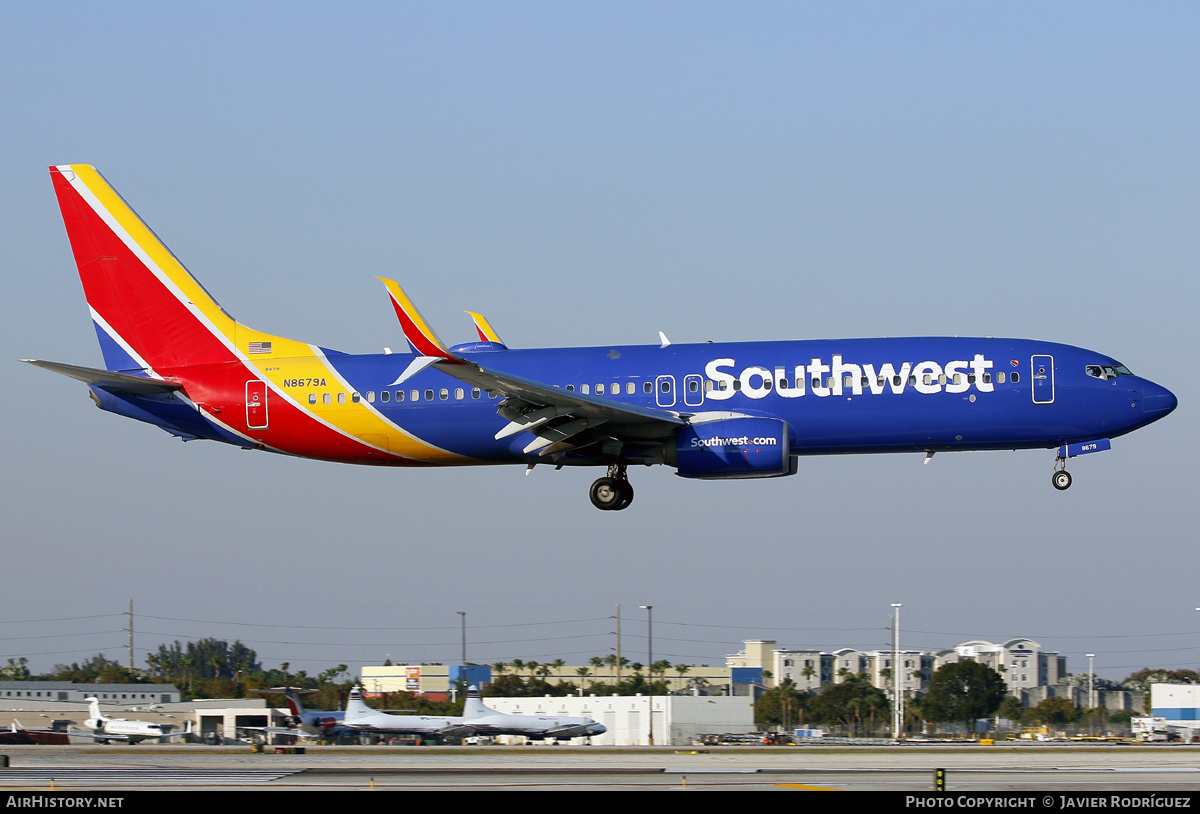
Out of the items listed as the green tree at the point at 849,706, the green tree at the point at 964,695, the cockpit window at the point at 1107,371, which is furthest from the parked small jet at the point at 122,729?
the green tree at the point at 964,695

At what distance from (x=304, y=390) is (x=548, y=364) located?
26.9 feet

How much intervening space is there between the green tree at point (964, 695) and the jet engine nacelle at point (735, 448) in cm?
7000

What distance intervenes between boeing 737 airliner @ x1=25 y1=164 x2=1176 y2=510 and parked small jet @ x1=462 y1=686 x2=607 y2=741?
23410mm

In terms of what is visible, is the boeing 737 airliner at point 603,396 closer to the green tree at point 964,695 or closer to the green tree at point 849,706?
the green tree at point 964,695

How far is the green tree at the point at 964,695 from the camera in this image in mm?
105188

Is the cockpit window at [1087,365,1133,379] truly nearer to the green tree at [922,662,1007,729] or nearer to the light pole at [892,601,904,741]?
the light pole at [892,601,904,741]

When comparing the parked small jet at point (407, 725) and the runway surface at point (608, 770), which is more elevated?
the runway surface at point (608, 770)

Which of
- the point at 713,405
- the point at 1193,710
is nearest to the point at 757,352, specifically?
the point at 713,405

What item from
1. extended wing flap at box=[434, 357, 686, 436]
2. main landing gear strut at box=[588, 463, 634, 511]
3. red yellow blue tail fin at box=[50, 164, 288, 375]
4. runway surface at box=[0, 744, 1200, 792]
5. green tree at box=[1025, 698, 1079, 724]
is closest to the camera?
runway surface at box=[0, 744, 1200, 792]

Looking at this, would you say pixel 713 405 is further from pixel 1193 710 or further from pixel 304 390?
pixel 1193 710

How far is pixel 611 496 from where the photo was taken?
42844mm

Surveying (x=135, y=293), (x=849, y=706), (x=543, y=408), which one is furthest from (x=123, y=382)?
A: (x=849, y=706)

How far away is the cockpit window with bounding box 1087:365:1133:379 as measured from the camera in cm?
4059

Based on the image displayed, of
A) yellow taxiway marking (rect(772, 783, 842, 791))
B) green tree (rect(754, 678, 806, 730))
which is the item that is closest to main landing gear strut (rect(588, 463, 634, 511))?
yellow taxiway marking (rect(772, 783, 842, 791))
